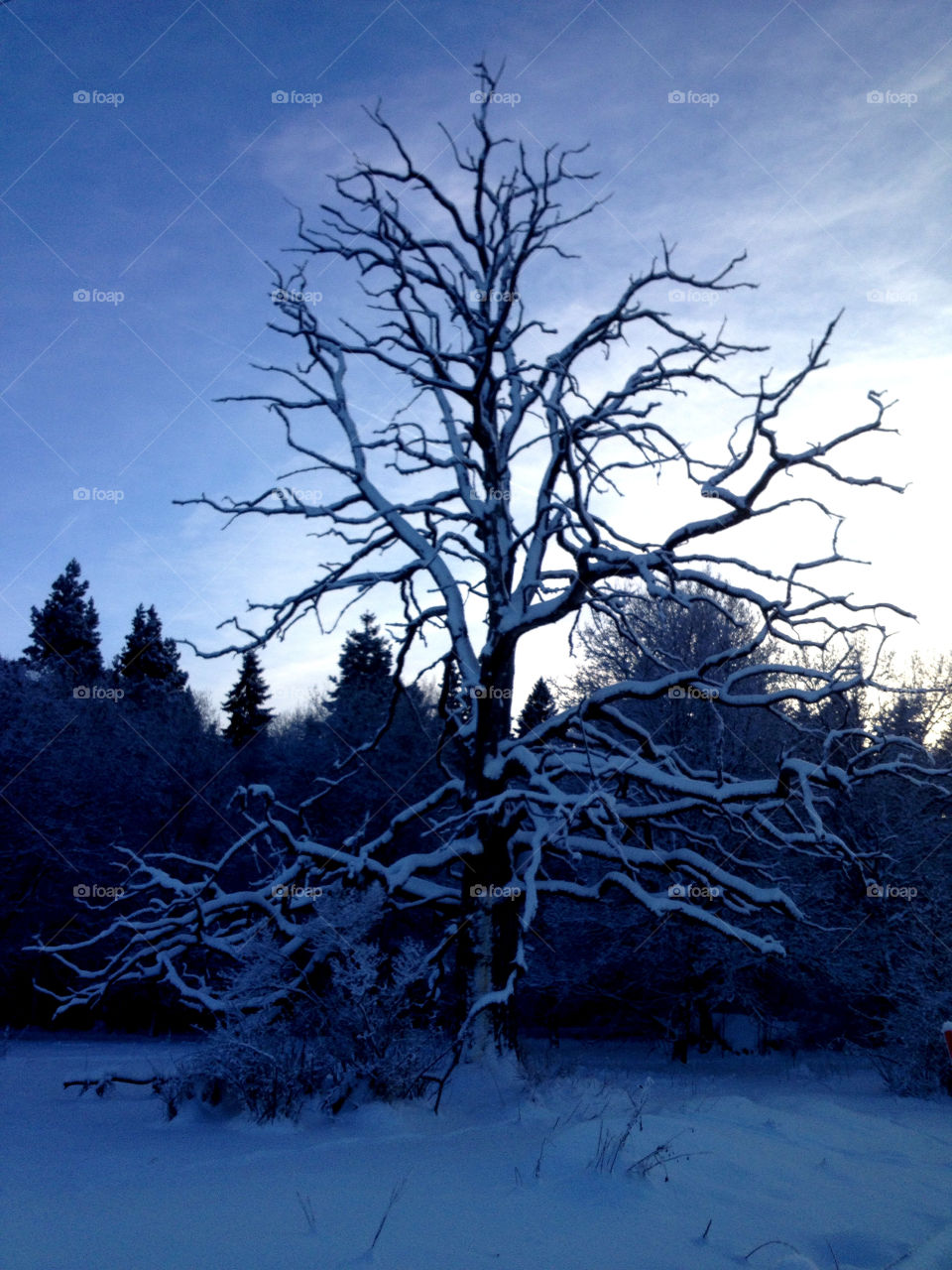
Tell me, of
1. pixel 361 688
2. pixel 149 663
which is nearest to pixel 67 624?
pixel 149 663

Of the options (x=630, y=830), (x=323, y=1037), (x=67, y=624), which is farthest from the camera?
(x=67, y=624)

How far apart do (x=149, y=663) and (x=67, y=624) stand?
15.8 ft

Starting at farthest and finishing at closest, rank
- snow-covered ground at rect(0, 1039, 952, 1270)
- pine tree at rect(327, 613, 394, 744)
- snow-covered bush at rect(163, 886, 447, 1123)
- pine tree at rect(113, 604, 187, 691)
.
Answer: pine tree at rect(113, 604, 187, 691)
pine tree at rect(327, 613, 394, 744)
snow-covered bush at rect(163, 886, 447, 1123)
snow-covered ground at rect(0, 1039, 952, 1270)

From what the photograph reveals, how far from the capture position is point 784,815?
2144 centimetres

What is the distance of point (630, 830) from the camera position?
456 inches

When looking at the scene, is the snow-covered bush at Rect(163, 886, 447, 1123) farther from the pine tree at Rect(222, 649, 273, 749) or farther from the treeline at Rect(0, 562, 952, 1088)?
the pine tree at Rect(222, 649, 273, 749)

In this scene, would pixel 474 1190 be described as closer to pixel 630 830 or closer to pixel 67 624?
pixel 630 830

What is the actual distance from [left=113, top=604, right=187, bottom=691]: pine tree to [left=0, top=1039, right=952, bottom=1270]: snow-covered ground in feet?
145

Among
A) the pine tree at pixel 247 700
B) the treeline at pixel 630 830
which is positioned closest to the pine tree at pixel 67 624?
the treeline at pixel 630 830

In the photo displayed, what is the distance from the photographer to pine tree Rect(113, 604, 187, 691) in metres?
51.3

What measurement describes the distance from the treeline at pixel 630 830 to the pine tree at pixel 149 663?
6.09 ft

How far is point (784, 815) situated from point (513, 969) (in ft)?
43.2

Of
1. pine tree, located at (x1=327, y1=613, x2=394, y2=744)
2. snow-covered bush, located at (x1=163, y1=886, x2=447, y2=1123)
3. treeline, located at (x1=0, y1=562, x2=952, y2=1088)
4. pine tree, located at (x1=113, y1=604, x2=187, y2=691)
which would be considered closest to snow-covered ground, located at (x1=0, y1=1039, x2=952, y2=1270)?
snow-covered bush, located at (x1=163, y1=886, x2=447, y2=1123)

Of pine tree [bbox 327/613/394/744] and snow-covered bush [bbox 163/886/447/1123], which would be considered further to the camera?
pine tree [bbox 327/613/394/744]
